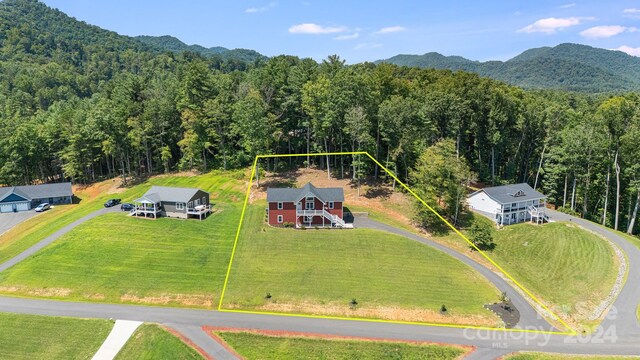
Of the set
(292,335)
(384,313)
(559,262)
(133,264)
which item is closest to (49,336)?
(133,264)

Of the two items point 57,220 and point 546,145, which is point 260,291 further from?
point 546,145

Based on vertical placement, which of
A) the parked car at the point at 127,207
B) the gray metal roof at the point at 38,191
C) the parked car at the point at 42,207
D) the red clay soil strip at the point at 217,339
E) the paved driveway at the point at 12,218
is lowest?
the red clay soil strip at the point at 217,339

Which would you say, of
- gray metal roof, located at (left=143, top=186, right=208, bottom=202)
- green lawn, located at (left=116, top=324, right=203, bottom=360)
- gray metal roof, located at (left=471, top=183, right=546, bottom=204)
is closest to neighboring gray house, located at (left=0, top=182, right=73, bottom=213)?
gray metal roof, located at (left=143, top=186, right=208, bottom=202)

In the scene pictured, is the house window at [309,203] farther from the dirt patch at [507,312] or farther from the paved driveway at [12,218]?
the paved driveway at [12,218]

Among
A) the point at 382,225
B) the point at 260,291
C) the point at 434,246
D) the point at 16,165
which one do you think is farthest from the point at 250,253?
the point at 16,165

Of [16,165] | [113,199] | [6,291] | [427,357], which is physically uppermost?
[16,165]

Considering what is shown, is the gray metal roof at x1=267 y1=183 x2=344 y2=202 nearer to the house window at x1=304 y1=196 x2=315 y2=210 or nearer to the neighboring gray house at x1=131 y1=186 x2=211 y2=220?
the house window at x1=304 y1=196 x2=315 y2=210

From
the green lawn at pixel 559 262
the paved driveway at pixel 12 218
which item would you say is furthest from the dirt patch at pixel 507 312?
the paved driveway at pixel 12 218
